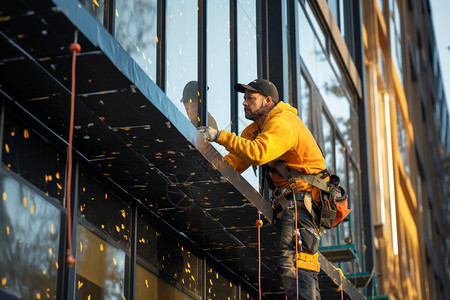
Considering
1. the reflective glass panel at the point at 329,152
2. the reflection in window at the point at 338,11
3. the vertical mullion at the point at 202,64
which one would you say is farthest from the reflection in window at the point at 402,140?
the vertical mullion at the point at 202,64

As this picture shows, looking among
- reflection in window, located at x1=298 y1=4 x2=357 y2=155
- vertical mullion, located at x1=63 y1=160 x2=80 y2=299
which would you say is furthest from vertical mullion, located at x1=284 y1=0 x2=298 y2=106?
vertical mullion, located at x1=63 y1=160 x2=80 y2=299

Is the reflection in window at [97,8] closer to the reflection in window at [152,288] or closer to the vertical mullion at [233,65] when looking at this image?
the reflection in window at [152,288]

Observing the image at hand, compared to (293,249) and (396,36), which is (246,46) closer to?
(293,249)

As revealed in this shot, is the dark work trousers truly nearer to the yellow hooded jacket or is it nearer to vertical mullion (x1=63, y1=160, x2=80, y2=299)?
the yellow hooded jacket

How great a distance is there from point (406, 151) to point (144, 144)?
27.3 m

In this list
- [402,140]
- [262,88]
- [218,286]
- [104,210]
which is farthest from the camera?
[402,140]

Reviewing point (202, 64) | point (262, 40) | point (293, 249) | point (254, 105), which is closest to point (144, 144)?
point (254, 105)

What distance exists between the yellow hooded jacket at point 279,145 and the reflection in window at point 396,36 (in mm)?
22168

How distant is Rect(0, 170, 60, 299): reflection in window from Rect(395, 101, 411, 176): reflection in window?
24756mm

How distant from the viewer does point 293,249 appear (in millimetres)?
9383

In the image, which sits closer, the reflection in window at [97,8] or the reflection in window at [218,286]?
the reflection in window at [97,8]

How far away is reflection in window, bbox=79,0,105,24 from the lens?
810cm

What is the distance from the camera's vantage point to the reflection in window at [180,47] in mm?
9766

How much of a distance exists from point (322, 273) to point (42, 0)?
22.8 ft
